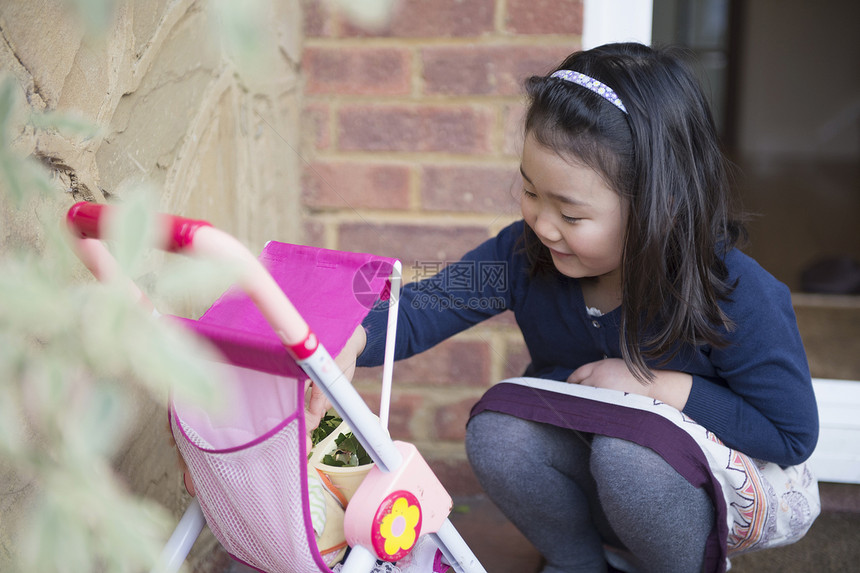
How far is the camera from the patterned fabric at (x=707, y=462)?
2.76ft

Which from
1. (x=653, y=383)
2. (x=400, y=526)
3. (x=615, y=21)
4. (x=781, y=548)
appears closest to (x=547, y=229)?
(x=653, y=383)

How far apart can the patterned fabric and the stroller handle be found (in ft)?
1.44

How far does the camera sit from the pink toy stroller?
0.57 m

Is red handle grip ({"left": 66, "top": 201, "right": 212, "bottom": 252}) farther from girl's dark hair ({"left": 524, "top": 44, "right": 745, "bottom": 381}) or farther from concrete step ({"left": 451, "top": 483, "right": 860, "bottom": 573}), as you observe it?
concrete step ({"left": 451, "top": 483, "right": 860, "bottom": 573})

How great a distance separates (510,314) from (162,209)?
63 cm

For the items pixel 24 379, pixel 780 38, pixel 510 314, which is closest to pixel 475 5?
pixel 510 314

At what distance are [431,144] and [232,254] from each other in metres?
0.82

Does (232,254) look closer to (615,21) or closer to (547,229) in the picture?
(547,229)

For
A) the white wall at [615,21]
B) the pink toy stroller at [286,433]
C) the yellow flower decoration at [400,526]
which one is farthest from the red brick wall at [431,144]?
the yellow flower decoration at [400,526]

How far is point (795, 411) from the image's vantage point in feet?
2.84

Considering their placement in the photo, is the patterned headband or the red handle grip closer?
the red handle grip

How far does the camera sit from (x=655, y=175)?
0.80 meters

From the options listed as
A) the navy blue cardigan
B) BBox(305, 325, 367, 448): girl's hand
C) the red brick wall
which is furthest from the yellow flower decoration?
the red brick wall

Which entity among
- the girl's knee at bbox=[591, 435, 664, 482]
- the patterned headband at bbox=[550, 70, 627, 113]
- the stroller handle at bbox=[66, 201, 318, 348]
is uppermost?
the patterned headband at bbox=[550, 70, 627, 113]
